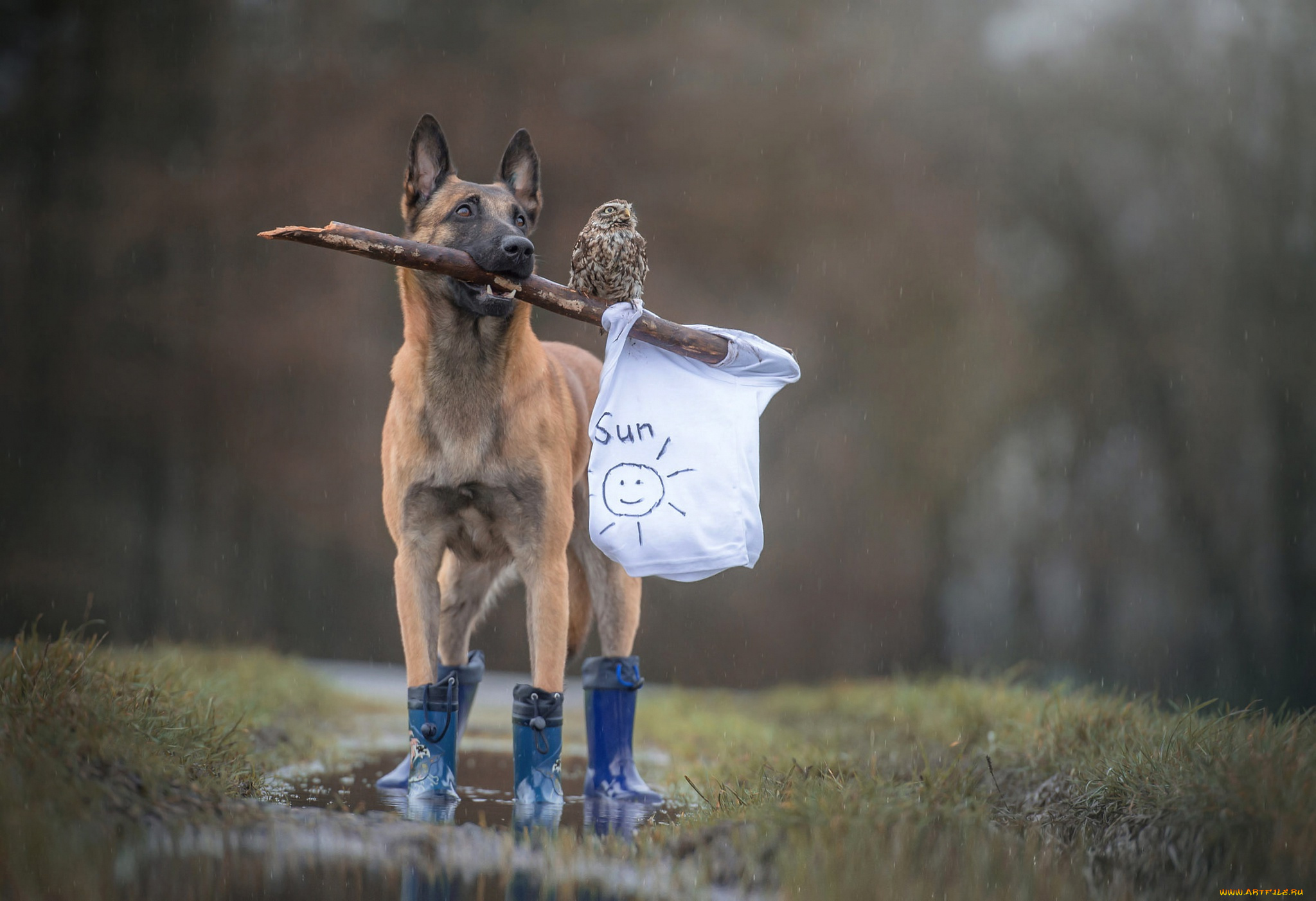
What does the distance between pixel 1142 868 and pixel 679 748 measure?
330 cm

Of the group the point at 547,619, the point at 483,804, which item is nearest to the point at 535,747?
the point at 483,804

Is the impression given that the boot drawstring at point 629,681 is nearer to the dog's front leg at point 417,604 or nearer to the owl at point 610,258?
the dog's front leg at point 417,604

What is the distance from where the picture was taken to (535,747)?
3.61 meters

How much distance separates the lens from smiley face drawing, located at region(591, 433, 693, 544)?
142 inches

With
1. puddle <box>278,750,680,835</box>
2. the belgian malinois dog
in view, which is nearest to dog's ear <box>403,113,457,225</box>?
the belgian malinois dog

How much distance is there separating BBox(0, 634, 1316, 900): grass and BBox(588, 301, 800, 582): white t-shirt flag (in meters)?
0.79

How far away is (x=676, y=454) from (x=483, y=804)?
4.61 feet

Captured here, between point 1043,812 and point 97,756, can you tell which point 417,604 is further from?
point 1043,812

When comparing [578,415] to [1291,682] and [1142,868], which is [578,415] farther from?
[1291,682]

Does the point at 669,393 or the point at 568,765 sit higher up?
the point at 669,393

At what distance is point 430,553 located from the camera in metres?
3.73

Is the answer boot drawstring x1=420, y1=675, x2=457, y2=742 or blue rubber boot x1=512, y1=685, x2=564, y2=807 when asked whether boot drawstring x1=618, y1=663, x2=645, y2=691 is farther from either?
boot drawstring x1=420, y1=675, x2=457, y2=742

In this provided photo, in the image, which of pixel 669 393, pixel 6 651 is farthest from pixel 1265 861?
pixel 6 651

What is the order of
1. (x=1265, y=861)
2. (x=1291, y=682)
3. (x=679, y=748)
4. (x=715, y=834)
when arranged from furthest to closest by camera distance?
(x=679, y=748) → (x=1291, y=682) → (x=715, y=834) → (x=1265, y=861)
